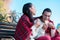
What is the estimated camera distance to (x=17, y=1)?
591cm

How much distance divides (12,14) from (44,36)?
2105 millimetres

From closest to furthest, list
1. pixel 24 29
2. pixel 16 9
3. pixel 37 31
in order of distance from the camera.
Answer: pixel 24 29 < pixel 37 31 < pixel 16 9

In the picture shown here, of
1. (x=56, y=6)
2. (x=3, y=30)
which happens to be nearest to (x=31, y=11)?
(x=3, y=30)

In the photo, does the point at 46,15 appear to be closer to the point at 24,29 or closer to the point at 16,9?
the point at 24,29

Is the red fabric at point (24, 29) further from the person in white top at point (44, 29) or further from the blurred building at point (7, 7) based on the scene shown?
the blurred building at point (7, 7)

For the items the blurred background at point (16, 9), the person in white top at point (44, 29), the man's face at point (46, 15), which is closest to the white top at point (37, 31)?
the person in white top at point (44, 29)

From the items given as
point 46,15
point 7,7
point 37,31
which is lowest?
point 37,31

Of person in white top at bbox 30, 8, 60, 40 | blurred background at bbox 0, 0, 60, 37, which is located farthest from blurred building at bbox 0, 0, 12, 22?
person in white top at bbox 30, 8, 60, 40

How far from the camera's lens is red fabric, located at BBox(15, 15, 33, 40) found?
3863 millimetres

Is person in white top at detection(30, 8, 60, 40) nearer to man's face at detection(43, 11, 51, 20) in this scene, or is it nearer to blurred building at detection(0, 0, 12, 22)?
man's face at detection(43, 11, 51, 20)

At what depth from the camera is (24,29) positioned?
388 centimetres

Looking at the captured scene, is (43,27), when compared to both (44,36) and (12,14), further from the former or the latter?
(12,14)

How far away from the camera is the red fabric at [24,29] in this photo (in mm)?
3863

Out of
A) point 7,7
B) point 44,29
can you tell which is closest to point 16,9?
point 7,7
